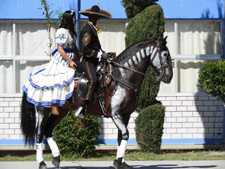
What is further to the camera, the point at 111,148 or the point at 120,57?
the point at 111,148

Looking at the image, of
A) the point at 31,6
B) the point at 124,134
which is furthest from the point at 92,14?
the point at 31,6

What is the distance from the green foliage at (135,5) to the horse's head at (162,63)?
3.86 meters

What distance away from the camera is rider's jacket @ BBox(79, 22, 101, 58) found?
8.84m

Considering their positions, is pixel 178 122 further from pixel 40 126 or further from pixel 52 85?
pixel 52 85

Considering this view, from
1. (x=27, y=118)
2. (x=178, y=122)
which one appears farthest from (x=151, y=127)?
(x=27, y=118)

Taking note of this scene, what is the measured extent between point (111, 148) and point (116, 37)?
10.2ft

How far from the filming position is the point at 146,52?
905 cm

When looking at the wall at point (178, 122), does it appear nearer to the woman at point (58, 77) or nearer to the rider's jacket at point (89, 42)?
the woman at point (58, 77)

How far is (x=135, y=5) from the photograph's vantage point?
1273 centimetres

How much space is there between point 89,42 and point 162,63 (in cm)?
134

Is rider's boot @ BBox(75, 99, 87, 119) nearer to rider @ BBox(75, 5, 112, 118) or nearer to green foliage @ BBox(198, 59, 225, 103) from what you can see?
rider @ BBox(75, 5, 112, 118)

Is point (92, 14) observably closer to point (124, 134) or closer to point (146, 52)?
point (146, 52)

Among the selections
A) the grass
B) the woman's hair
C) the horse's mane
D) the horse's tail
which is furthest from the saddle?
the grass

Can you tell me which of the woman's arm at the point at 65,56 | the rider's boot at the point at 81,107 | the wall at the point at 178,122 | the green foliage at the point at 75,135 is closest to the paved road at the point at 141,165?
the rider's boot at the point at 81,107
